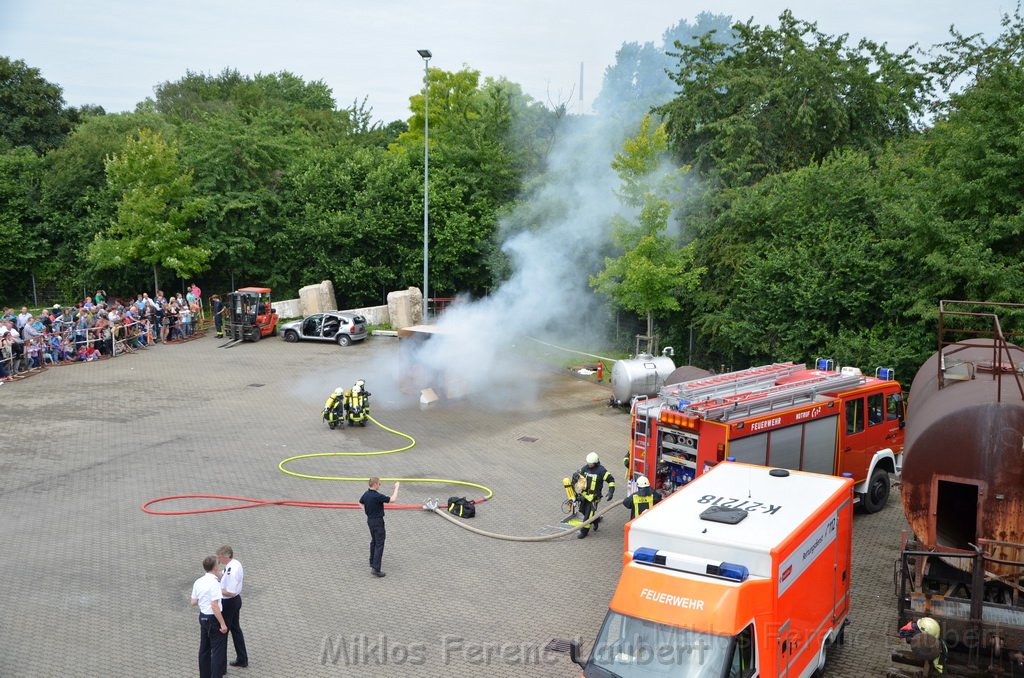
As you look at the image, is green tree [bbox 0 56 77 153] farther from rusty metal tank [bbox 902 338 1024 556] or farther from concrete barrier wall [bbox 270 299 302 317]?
rusty metal tank [bbox 902 338 1024 556]

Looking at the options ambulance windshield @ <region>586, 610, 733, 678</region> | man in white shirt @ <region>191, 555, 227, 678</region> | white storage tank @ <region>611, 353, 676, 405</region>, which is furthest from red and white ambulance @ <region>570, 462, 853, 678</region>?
white storage tank @ <region>611, 353, 676, 405</region>

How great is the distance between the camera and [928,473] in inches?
388

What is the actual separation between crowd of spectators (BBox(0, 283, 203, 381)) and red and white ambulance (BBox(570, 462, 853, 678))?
72.5ft

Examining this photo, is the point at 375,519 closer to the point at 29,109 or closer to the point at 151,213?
the point at 151,213

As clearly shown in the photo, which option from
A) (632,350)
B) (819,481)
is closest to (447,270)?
(632,350)

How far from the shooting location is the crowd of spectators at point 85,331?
975 inches

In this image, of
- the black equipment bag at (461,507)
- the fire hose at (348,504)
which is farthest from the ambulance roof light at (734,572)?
the black equipment bag at (461,507)

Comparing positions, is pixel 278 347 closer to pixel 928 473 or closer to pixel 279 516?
pixel 279 516

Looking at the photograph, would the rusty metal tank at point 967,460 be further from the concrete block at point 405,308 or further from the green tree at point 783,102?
the concrete block at point 405,308

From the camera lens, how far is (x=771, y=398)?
13375mm

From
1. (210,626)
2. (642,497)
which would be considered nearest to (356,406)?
(642,497)

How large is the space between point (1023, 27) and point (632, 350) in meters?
15.5

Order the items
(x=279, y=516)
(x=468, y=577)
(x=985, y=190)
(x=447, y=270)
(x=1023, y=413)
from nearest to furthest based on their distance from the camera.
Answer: (x=1023, y=413)
(x=468, y=577)
(x=279, y=516)
(x=985, y=190)
(x=447, y=270)

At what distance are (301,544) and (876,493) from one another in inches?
383
